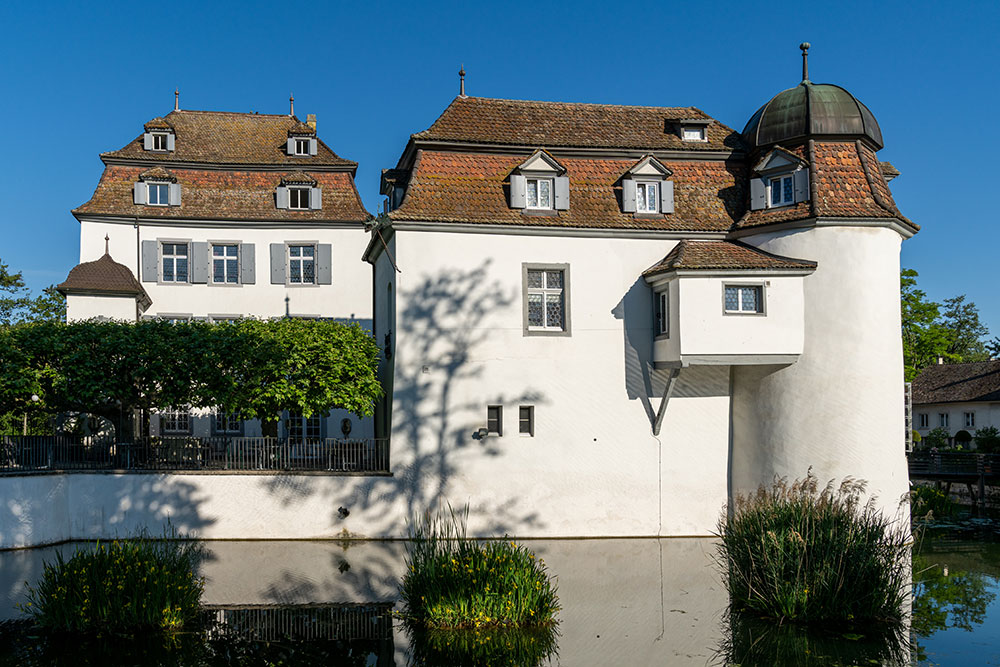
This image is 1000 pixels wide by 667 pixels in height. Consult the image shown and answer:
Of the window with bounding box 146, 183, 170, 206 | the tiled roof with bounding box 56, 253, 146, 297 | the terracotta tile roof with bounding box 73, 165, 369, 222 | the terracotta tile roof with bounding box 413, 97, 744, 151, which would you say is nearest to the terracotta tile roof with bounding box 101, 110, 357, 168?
the terracotta tile roof with bounding box 73, 165, 369, 222

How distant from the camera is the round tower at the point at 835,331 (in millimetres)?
17641

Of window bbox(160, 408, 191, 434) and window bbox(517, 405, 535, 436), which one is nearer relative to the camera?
window bbox(517, 405, 535, 436)

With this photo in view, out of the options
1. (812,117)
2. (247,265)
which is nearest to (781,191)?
(812,117)

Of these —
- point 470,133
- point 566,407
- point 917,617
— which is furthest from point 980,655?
point 470,133

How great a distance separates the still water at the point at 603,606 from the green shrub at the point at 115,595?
48 centimetres

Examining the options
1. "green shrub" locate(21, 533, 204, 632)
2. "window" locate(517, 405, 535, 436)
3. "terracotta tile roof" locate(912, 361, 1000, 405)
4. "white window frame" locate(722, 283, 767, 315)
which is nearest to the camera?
"green shrub" locate(21, 533, 204, 632)

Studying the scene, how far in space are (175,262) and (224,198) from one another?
8.40 ft

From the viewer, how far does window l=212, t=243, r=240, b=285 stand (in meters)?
29.0

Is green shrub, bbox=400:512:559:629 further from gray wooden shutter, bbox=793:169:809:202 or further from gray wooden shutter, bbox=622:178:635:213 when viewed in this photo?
gray wooden shutter, bbox=793:169:809:202

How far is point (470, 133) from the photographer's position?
19.5m

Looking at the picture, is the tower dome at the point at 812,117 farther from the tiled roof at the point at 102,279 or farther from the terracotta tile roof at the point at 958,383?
the terracotta tile roof at the point at 958,383

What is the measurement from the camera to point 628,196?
19219 mm

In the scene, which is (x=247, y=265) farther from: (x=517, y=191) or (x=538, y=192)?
(x=538, y=192)

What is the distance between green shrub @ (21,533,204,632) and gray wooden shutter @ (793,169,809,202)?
13566 mm
